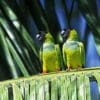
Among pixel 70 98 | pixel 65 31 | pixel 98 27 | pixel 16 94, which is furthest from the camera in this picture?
pixel 65 31

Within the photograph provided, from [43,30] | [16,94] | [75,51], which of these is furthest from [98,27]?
[16,94]

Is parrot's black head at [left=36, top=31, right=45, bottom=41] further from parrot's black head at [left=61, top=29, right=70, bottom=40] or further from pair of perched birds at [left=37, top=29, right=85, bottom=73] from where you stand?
parrot's black head at [left=61, top=29, right=70, bottom=40]

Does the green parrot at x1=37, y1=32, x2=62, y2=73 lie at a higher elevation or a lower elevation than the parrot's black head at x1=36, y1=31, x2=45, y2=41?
lower

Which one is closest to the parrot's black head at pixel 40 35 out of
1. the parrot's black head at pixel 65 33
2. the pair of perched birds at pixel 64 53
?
the pair of perched birds at pixel 64 53

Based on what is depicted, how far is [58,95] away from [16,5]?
1.18 m

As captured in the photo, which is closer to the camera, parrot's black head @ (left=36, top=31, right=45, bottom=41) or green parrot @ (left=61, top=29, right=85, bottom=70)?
green parrot @ (left=61, top=29, right=85, bottom=70)

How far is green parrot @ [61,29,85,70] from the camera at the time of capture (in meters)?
3.34

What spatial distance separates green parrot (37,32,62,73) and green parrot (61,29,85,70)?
0.05m

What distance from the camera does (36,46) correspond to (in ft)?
11.7

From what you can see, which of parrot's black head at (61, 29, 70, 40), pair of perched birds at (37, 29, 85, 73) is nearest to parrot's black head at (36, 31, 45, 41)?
pair of perched birds at (37, 29, 85, 73)

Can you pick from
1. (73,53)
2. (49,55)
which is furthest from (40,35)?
(73,53)

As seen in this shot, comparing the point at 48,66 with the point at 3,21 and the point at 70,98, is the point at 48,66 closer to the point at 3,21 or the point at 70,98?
the point at 3,21

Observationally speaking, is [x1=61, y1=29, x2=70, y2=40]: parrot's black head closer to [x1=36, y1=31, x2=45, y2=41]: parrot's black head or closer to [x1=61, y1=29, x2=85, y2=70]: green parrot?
[x1=61, y1=29, x2=85, y2=70]: green parrot

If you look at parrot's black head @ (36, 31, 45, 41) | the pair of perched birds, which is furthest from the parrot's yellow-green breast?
parrot's black head @ (36, 31, 45, 41)
